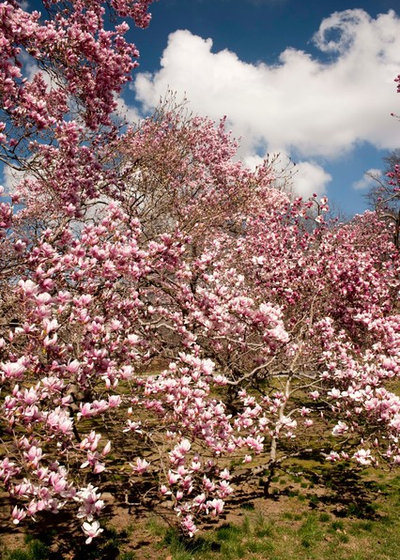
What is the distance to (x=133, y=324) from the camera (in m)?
5.79

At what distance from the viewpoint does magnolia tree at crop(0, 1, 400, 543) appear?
3.57m

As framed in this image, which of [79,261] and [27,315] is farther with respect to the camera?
[79,261]

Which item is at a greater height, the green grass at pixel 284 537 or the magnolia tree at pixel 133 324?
the magnolia tree at pixel 133 324

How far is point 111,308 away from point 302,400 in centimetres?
1149

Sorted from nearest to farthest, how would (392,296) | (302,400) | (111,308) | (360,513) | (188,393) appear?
1. (188,393)
2. (111,308)
3. (360,513)
4. (392,296)
5. (302,400)

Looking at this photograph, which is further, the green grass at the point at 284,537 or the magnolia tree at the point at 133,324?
the green grass at the point at 284,537

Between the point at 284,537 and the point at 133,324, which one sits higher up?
the point at 133,324

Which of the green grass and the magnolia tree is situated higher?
the magnolia tree

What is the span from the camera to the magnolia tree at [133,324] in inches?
141

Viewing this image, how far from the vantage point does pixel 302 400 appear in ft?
47.4

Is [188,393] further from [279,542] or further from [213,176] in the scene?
[213,176]

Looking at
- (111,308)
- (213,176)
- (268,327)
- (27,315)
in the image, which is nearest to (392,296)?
(268,327)

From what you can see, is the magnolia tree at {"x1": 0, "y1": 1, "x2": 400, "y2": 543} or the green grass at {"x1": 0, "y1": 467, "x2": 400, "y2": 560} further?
the green grass at {"x1": 0, "y1": 467, "x2": 400, "y2": 560}

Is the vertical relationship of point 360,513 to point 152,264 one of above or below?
below
